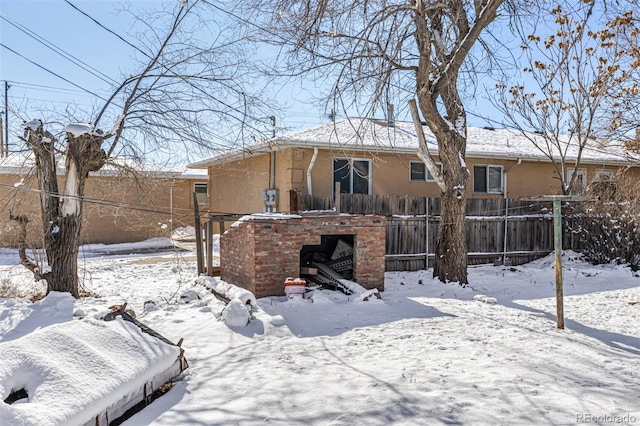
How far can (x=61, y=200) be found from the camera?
25.2ft

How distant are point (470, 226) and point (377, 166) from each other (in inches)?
114

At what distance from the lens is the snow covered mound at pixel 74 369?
3.03 m

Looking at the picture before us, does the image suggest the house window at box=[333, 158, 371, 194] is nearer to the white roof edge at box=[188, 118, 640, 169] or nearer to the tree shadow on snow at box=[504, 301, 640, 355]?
the white roof edge at box=[188, 118, 640, 169]

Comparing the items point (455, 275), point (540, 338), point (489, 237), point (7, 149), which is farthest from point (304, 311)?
point (489, 237)

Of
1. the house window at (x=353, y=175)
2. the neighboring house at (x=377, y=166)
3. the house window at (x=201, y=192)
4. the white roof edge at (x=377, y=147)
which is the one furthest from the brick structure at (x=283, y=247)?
the house window at (x=201, y=192)

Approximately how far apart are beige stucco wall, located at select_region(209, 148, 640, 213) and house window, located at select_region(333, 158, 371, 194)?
0.16 m

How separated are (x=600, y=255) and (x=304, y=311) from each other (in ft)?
28.1

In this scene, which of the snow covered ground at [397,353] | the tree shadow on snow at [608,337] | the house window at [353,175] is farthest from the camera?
the house window at [353,175]

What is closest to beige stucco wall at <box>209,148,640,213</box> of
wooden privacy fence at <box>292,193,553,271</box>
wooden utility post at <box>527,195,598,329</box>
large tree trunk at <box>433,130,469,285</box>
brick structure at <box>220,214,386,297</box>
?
wooden privacy fence at <box>292,193,553,271</box>

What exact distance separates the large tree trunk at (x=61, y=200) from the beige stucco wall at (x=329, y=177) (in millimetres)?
5072

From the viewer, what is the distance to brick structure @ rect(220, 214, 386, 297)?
781 centimetres

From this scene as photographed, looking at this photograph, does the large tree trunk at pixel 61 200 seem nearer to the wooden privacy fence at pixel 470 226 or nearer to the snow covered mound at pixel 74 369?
the snow covered mound at pixel 74 369

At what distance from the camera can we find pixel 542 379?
4.37 m

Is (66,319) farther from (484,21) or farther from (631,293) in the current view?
(631,293)
